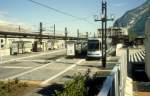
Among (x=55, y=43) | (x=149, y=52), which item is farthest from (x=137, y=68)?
(x=55, y=43)

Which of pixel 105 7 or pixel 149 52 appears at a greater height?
pixel 105 7

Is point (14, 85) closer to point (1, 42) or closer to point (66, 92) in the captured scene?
point (66, 92)

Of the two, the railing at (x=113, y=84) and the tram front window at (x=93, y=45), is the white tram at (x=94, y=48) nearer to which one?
the tram front window at (x=93, y=45)

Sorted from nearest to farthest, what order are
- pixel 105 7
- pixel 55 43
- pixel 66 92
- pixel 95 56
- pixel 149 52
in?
1. pixel 66 92
2. pixel 149 52
3. pixel 105 7
4. pixel 95 56
5. pixel 55 43

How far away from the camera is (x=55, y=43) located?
96.5m

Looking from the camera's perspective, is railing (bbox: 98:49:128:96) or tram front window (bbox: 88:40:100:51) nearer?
railing (bbox: 98:49:128:96)

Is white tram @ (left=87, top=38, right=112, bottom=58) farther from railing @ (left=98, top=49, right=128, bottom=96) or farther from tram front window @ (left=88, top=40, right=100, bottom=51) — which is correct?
railing @ (left=98, top=49, right=128, bottom=96)

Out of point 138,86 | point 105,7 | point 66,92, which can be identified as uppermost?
point 105,7

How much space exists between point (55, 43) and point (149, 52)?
6812 centimetres

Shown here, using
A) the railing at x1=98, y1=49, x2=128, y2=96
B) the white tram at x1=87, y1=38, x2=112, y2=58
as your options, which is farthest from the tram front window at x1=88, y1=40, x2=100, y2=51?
the railing at x1=98, y1=49, x2=128, y2=96

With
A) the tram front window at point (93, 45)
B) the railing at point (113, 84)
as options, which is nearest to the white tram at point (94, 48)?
the tram front window at point (93, 45)

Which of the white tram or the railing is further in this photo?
the white tram

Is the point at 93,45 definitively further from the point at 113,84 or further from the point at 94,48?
the point at 113,84

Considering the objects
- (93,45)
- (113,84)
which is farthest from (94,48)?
(113,84)
